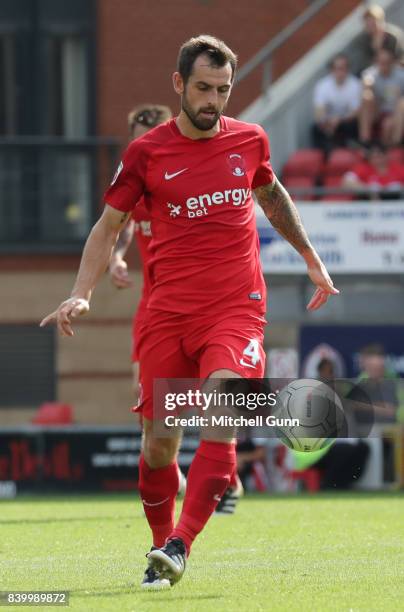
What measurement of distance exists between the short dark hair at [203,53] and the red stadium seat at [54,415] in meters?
12.8

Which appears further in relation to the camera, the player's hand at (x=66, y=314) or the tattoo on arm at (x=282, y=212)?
the tattoo on arm at (x=282, y=212)

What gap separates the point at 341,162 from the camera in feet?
63.6

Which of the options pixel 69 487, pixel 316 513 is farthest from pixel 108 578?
pixel 69 487

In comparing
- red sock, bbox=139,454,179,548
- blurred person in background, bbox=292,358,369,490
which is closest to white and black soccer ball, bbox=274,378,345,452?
red sock, bbox=139,454,179,548

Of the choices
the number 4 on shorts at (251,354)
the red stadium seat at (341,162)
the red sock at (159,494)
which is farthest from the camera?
the red stadium seat at (341,162)

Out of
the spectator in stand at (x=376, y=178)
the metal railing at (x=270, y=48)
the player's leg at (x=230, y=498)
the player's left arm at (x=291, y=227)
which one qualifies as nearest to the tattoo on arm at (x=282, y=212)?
the player's left arm at (x=291, y=227)

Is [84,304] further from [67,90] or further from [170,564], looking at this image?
[67,90]

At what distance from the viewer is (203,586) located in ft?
23.4

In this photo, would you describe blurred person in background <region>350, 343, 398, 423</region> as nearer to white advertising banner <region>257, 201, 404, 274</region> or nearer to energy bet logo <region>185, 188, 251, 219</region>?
white advertising banner <region>257, 201, 404, 274</region>

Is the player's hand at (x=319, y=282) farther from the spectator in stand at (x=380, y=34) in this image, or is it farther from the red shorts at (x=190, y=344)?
the spectator in stand at (x=380, y=34)

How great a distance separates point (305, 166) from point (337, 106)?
95cm

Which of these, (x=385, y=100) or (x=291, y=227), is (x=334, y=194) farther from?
(x=291, y=227)

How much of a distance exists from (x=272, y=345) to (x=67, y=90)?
4607 mm

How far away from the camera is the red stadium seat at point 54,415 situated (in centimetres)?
1981
